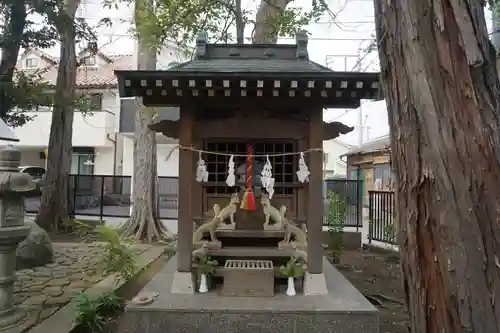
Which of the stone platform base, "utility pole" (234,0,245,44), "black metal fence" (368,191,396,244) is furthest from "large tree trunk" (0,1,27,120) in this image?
"black metal fence" (368,191,396,244)

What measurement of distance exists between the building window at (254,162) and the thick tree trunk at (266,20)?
5.61 m

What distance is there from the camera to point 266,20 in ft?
35.4

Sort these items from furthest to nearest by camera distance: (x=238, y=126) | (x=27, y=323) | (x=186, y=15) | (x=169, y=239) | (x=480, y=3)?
(x=169, y=239) → (x=186, y=15) → (x=238, y=126) → (x=27, y=323) → (x=480, y=3)

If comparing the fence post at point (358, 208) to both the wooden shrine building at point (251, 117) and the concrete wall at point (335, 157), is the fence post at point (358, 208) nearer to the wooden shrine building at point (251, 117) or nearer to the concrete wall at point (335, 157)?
the wooden shrine building at point (251, 117)

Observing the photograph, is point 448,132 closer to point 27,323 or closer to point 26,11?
point 27,323

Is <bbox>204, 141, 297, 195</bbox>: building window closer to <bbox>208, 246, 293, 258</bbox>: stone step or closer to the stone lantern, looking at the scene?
<bbox>208, 246, 293, 258</bbox>: stone step

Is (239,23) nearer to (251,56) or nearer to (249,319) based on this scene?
(251,56)

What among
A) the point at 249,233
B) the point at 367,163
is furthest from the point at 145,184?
the point at 367,163

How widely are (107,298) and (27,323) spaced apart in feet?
3.51

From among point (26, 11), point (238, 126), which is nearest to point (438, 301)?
point (238, 126)

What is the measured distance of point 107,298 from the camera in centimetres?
560

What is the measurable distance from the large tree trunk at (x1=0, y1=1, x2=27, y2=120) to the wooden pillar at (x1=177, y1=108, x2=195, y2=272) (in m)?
6.77

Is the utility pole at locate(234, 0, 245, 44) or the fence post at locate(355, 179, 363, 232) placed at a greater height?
the utility pole at locate(234, 0, 245, 44)

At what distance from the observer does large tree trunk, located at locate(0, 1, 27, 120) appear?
979 cm
